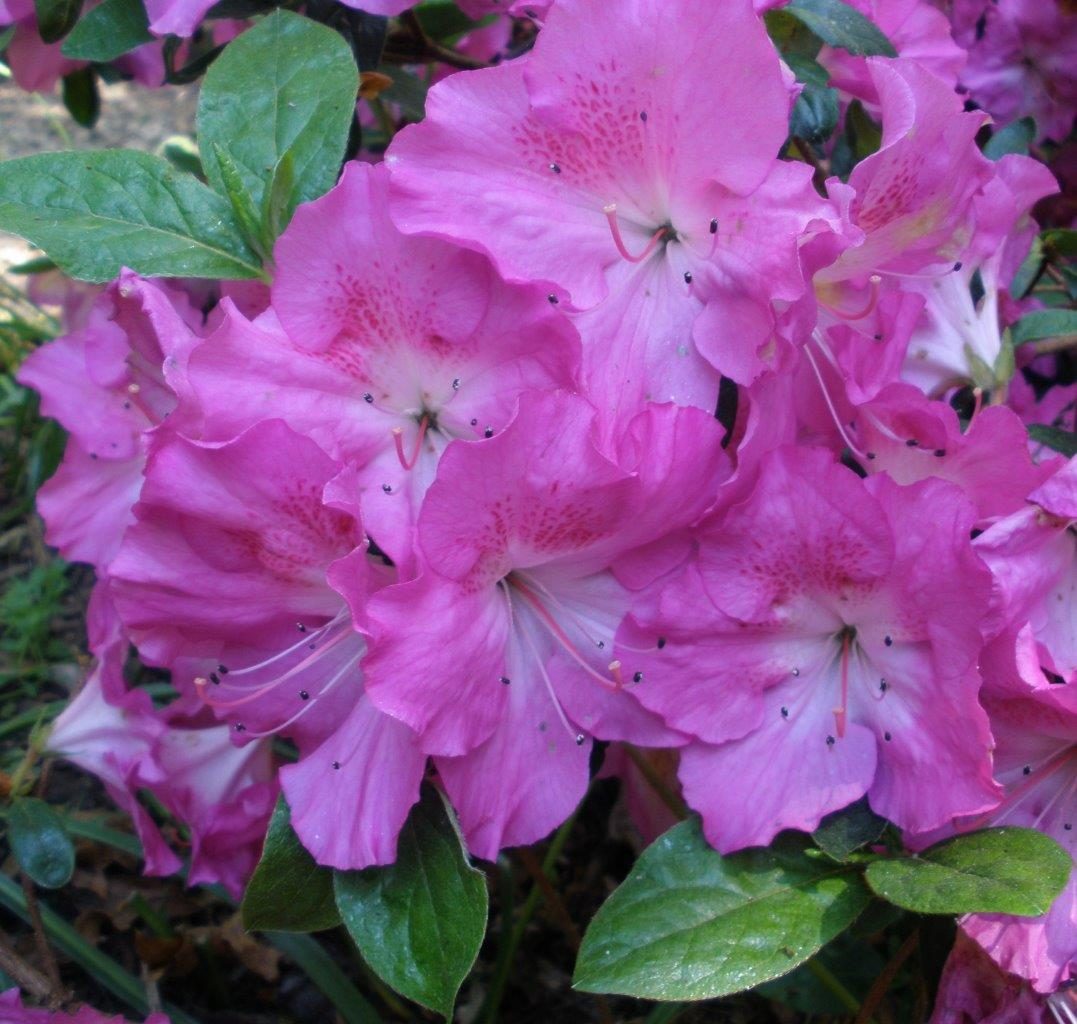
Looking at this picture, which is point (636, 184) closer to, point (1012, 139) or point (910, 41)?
point (910, 41)

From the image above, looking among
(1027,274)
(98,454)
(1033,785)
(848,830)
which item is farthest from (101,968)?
(1027,274)

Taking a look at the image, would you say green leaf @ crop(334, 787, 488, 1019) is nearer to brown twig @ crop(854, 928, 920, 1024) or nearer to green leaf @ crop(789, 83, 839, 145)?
Answer: brown twig @ crop(854, 928, 920, 1024)

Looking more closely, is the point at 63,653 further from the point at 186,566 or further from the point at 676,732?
the point at 676,732

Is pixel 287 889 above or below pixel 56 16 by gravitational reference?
below

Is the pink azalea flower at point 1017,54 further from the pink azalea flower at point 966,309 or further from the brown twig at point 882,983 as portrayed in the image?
the brown twig at point 882,983

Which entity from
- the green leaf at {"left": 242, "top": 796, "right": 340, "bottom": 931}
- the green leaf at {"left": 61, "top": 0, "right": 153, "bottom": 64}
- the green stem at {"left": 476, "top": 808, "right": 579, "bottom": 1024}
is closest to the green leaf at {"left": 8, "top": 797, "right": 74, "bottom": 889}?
the green leaf at {"left": 242, "top": 796, "right": 340, "bottom": 931}

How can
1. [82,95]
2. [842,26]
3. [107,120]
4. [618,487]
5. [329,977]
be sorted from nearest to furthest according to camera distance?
[618,487], [842,26], [329,977], [82,95], [107,120]

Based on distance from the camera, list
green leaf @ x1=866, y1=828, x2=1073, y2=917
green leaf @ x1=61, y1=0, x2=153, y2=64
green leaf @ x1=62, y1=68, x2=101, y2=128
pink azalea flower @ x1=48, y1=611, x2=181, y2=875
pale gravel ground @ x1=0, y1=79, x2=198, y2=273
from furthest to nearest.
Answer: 1. pale gravel ground @ x1=0, y1=79, x2=198, y2=273
2. green leaf @ x1=62, y1=68, x2=101, y2=128
3. pink azalea flower @ x1=48, y1=611, x2=181, y2=875
4. green leaf @ x1=61, y1=0, x2=153, y2=64
5. green leaf @ x1=866, y1=828, x2=1073, y2=917
